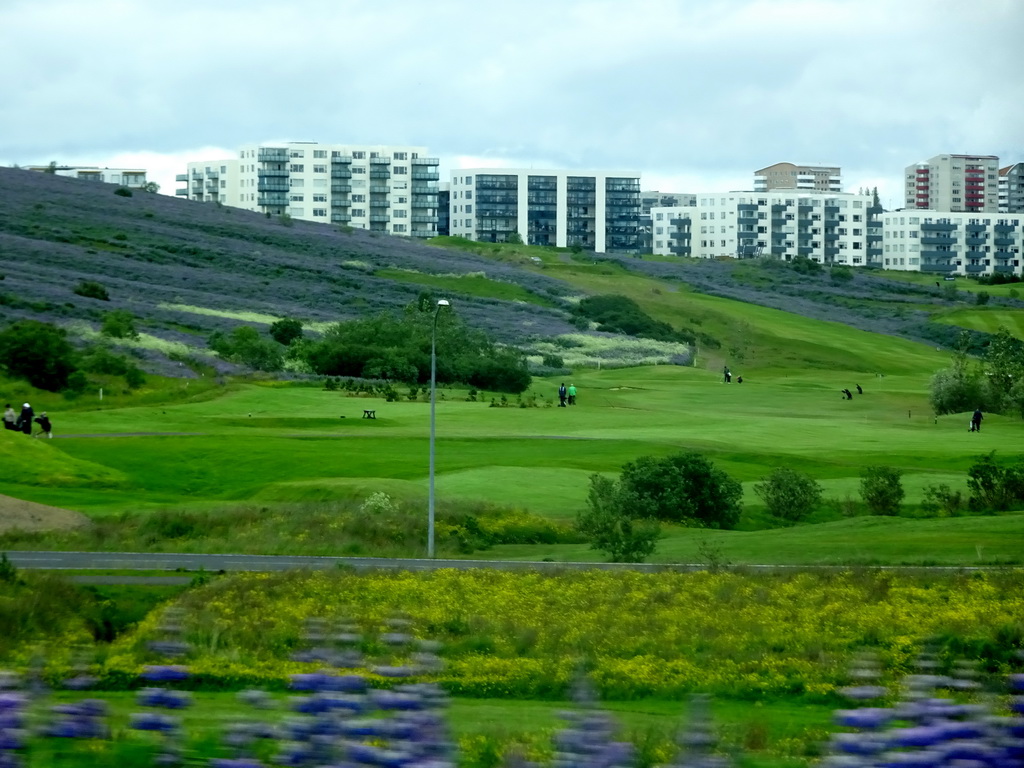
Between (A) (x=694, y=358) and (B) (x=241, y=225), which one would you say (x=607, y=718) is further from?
(B) (x=241, y=225)

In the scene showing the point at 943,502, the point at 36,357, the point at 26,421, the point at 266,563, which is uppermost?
the point at 36,357

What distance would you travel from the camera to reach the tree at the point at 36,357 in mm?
70938

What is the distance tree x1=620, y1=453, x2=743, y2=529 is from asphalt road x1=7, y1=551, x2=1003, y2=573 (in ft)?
45.9

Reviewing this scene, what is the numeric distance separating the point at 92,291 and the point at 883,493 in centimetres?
6753

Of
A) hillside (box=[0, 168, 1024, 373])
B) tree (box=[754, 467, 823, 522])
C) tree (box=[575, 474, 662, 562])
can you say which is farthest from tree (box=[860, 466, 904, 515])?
hillside (box=[0, 168, 1024, 373])

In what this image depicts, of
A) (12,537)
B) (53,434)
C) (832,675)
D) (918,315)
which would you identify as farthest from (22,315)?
(918,315)

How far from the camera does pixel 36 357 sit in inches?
2795

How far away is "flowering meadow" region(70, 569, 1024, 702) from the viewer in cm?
1831

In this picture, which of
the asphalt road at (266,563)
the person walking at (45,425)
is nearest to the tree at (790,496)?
the asphalt road at (266,563)

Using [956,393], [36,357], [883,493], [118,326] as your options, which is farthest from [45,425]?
[956,393]

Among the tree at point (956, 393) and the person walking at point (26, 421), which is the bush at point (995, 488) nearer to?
the person walking at point (26, 421)

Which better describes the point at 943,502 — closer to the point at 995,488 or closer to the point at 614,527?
the point at 995,488

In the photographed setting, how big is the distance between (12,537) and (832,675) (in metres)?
25.3

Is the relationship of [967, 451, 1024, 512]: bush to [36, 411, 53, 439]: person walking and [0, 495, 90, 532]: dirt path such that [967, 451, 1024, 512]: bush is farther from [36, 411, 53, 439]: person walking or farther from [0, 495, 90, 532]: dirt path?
[36, 411, 53, 439]: person walking
